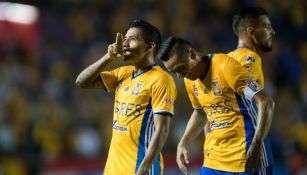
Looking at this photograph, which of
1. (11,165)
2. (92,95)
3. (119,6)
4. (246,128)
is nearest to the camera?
(246,128)

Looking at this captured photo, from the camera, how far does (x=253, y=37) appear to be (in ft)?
19.5

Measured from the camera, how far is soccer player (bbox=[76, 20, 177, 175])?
491 centimetres

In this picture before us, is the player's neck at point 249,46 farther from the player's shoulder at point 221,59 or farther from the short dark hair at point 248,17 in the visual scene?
the player's shoulder at point 221,59

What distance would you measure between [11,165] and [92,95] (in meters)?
2.34

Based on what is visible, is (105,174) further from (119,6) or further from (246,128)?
(119,6)

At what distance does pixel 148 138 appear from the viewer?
5.07 metres

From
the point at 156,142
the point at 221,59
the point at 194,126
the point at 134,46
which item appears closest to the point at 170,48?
the point at 134,46

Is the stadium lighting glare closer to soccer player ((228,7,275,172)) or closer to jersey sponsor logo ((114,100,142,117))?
soccer player ((228,7,275,172))

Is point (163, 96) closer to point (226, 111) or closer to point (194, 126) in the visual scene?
point (226, 111)

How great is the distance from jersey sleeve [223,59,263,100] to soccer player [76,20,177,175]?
0.45 metres

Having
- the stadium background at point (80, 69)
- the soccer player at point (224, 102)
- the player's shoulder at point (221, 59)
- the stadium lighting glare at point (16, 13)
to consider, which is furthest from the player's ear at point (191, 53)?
the stadium lighting glare at point (16, 13)

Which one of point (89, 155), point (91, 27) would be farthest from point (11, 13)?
point (89, 155)

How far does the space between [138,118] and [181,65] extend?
0.55 m

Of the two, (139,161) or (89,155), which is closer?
(139,161)
